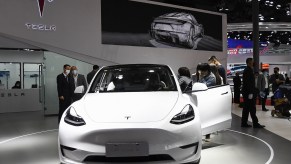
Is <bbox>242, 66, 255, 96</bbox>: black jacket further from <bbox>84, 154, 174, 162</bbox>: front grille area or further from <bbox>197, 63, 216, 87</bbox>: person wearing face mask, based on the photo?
<bbox>84, 154, 174, 162</bbox>: front grille area

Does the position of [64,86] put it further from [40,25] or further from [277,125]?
[277,125]

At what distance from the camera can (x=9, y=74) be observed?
12.6 metres

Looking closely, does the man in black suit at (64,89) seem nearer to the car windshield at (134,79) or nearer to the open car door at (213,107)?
the car windshield at (134,79)

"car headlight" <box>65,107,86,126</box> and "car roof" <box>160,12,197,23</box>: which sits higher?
"car roof" <box>160,12,197,23</box>

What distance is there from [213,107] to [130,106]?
1.75 m

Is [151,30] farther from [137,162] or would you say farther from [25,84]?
[137,162]

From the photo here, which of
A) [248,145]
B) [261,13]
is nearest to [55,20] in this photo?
[248,145]

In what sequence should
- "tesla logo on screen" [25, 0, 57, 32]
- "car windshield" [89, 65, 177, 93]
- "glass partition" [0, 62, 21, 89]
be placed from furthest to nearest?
"glass partition" [0, 62, 21, 89] < "tesla logo on screen" [25, 0, 57, 32] < "car windshield" [89, 65, 177, 93]

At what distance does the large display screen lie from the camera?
10198 millimetres

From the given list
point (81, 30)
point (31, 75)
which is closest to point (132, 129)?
point (81, 30)

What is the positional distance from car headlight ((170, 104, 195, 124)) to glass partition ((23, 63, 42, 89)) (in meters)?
10.8

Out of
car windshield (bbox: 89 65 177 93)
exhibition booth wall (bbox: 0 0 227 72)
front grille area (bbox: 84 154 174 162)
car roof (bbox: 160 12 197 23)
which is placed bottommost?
front grille area (bbox: 84 154 174 162)

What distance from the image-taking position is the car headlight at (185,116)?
2904 millimetres

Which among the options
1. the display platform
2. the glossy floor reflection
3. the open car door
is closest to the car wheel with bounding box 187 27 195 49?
the glossy floor reflection
